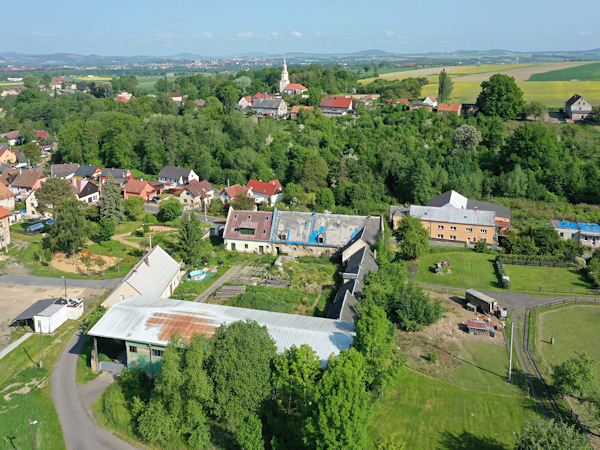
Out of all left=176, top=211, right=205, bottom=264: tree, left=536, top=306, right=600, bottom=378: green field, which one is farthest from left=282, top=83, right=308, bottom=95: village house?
left=536, top=306, right=600, bottom=378: green field

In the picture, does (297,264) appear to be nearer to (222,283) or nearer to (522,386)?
(222,283)

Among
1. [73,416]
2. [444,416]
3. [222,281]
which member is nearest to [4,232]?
[222,281]

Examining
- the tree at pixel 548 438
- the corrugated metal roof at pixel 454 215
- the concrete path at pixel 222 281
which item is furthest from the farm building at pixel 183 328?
→ the corrugated metal roof at pixel 454 215

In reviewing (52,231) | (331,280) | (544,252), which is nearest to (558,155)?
(544,252)

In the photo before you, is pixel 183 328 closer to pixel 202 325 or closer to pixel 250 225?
pixel 202 325

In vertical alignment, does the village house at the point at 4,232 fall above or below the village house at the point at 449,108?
below

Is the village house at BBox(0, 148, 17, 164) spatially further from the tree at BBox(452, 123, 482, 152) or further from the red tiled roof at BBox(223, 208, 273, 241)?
the tree at BBox(452, 123, 482, 152)

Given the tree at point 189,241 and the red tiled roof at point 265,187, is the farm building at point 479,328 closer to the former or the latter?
the tree at point 189,241
